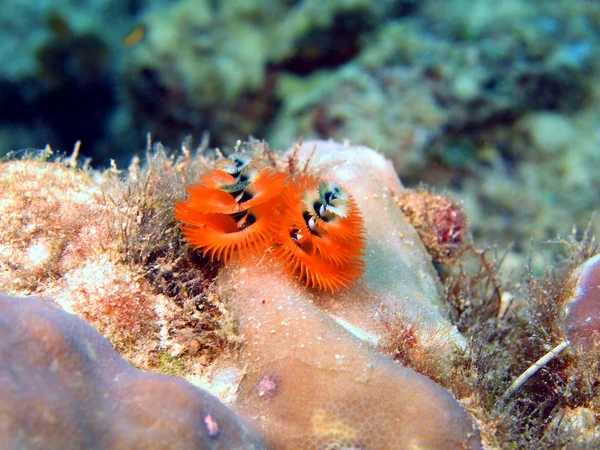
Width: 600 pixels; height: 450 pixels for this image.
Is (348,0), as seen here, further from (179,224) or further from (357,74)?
(179,224)

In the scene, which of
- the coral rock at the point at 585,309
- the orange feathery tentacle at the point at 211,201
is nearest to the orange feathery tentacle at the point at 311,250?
the orange feathery tentacle at the point at 211,201

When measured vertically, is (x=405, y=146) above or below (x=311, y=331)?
below

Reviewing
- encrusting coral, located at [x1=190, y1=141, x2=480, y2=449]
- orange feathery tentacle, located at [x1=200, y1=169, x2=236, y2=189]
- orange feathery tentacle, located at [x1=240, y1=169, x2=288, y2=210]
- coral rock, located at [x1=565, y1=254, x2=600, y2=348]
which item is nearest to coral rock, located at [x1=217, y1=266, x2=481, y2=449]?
encrusting coral, located at [x1=190, y1=141, x2=480, y2=449]

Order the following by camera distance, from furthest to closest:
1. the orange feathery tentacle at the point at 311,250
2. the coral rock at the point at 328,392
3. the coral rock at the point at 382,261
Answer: the coral rock at the point at 382,261
the orange feathery tentacle at the point at 311,250
the coral rock at the point at 328,392

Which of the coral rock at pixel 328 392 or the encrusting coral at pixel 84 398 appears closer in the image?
the encrusting coral at pixel 84 398

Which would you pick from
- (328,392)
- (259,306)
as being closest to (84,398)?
(259,306)

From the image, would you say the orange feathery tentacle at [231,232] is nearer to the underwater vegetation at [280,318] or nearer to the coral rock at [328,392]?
the underwater vegetation at [280,318]

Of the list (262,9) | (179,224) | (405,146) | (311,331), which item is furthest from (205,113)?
(311,331)

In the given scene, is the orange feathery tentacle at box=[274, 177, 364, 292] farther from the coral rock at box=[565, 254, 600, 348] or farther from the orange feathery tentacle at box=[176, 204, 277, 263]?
the coral rock at box=[565, 254, 600, 348]
